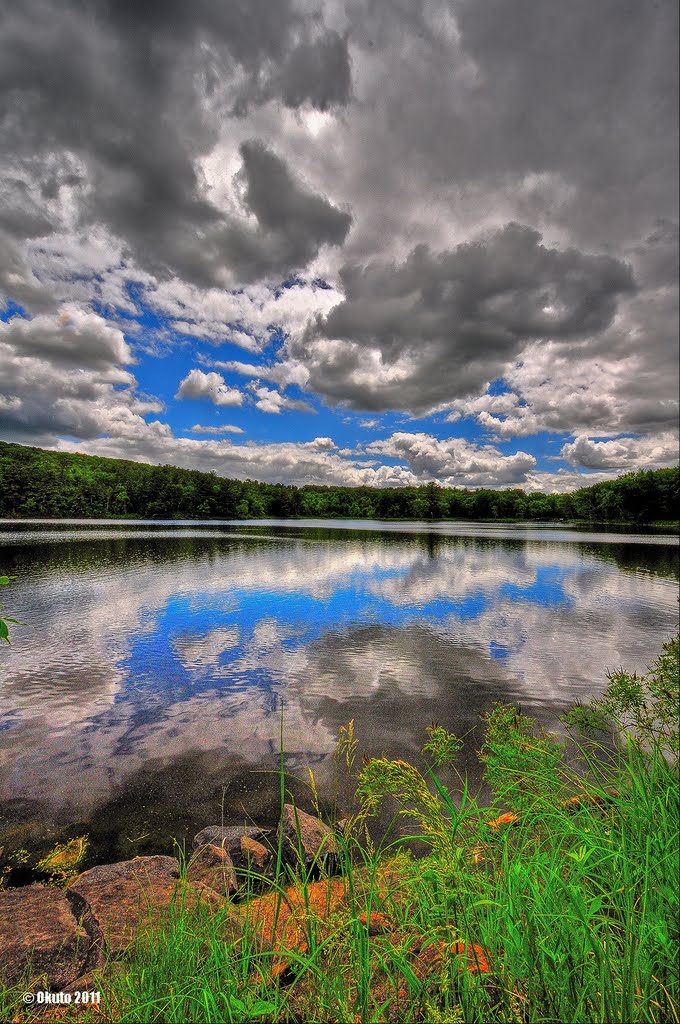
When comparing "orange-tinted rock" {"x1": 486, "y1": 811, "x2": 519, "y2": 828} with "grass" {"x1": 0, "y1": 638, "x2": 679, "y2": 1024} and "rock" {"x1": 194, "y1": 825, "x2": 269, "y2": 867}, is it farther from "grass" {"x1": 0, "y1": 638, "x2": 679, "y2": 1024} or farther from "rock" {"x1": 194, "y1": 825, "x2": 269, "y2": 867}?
"rock" {"x1": 194, "y1": 825, "x2": 269, "y2": 867}

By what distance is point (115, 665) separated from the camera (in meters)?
15.5

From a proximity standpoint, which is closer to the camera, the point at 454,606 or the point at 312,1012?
the point at 312,1012

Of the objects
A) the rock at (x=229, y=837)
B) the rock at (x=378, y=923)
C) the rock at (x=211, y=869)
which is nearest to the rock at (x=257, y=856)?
the rock at (x=229, y=837)

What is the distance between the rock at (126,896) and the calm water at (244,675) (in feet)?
3.90

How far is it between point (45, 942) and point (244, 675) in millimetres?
10509

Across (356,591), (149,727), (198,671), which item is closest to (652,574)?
(356,591)

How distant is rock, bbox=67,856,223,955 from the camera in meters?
4.42

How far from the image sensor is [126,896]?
17.1 ft

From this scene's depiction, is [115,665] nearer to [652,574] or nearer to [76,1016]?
[76,1016]

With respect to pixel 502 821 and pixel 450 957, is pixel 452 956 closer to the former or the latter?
pixel 450 957

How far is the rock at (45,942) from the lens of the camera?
13.4 feet

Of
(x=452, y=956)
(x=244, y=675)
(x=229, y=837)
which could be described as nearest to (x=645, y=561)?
(x=244, y=675)

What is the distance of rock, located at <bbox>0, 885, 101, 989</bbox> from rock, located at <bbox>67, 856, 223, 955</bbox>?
14 centimetres

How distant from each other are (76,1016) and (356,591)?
27.1 m
